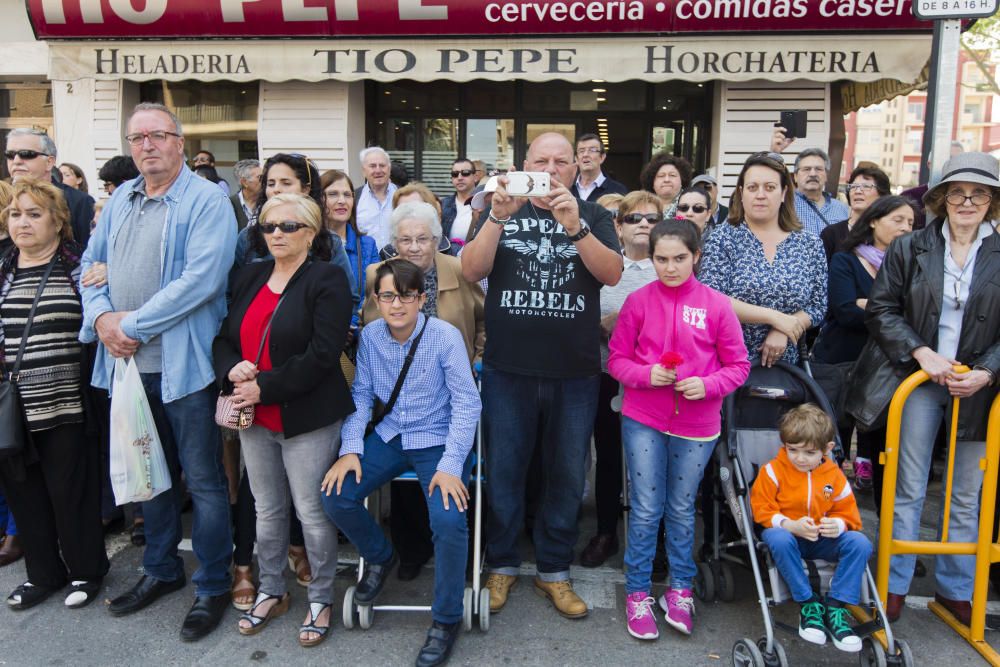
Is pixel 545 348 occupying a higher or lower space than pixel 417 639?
higher

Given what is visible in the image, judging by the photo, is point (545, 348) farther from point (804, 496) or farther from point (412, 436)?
point (804, 496)

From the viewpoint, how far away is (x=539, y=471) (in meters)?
4.01

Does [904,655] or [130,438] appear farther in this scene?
[130,438]

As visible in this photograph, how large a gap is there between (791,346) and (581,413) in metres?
1.11

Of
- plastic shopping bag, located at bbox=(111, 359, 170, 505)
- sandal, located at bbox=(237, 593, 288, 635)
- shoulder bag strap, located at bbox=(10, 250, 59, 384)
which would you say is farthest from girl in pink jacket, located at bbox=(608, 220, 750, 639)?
shoulder bag strap, located at bbox=(10, 250, 59, 384)

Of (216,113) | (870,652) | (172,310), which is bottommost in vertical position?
(870,652)

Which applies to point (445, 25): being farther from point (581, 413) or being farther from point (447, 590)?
point (447, 590)

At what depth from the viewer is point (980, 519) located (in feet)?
10.7

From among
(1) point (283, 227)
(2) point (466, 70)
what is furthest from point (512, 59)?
(1) point (283, 227)

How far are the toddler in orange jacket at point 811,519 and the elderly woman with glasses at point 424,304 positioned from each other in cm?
148

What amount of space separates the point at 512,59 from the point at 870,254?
5105 mm

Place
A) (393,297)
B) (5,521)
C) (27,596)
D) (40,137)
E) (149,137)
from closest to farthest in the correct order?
1. (393,297)
2. (149,137)
3. (27,596)
4. (5,521)
5. (40,137)

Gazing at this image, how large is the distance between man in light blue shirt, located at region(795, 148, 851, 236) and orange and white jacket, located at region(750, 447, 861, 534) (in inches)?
107

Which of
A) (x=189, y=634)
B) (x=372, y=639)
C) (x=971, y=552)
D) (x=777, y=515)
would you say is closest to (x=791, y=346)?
(x=777, y=515)
